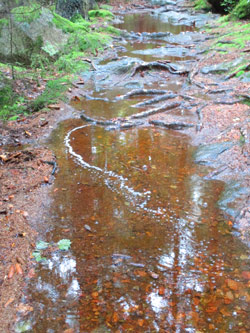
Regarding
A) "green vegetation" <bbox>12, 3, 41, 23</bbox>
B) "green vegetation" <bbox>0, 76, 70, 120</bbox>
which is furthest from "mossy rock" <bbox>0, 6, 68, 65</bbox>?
"green vegetation" <bbox>0, 76, 70, 120</bbox>

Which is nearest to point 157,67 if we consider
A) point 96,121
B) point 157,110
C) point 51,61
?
point 51,61

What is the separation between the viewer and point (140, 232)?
3.92 m

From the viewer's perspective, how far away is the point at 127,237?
3.83m

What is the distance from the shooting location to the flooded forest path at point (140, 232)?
2.84 m

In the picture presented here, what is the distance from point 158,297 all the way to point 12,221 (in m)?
2.15

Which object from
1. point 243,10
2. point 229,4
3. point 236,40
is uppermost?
point 229,4

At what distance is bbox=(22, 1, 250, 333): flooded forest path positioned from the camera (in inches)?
112

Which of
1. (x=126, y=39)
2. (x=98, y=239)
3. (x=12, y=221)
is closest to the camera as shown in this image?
(x=98, y=239)

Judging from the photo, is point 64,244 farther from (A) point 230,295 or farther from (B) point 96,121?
(B) point 96,121

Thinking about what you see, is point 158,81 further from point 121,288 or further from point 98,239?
point 121,288

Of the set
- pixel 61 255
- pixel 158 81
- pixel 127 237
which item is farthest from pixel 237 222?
pixel 158 81

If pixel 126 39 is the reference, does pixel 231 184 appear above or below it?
below

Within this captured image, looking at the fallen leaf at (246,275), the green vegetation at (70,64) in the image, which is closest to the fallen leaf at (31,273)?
the fallen leaf at (246,275)

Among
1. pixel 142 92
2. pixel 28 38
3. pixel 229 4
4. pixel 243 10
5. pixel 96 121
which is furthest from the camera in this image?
pixel 229 4
